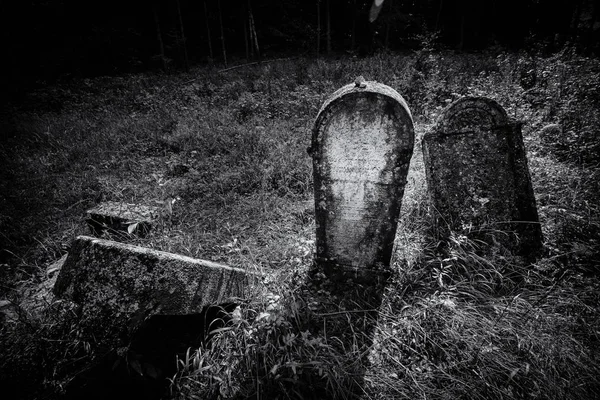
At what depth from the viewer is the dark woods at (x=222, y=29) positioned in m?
13.7

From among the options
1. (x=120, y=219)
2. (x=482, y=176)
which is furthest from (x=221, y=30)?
(x=482, y=176)

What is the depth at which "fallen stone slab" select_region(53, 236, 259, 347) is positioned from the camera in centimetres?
161

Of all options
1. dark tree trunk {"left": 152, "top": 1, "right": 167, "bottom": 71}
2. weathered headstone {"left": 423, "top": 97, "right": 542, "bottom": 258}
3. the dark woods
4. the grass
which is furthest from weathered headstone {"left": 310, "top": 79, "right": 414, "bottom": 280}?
dark tree trunk {"left": 152, "top": 1, "right": 167, "bottom": 71}

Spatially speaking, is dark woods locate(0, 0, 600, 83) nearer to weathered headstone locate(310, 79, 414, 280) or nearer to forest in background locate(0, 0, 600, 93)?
forest in background locate(0, 0, 600, 93)

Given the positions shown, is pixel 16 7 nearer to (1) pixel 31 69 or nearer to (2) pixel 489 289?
(1) pixel 31 69

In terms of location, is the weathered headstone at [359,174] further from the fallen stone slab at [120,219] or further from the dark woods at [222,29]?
the dark woods at [222,29]

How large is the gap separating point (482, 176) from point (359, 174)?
4.48ft

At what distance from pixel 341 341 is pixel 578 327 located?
5.49ft

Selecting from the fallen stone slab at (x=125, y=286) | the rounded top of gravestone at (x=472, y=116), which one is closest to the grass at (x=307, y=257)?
the fallen stone slab at (x=125, y=286)

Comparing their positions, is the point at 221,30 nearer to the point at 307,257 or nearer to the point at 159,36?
the point at 159,36

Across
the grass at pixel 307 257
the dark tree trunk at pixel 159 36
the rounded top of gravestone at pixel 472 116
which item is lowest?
the grass at pixel 307 257

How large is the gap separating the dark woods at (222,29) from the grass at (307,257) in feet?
27.1

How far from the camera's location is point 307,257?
113 inches

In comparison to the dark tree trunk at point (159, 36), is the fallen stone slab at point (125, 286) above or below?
below
